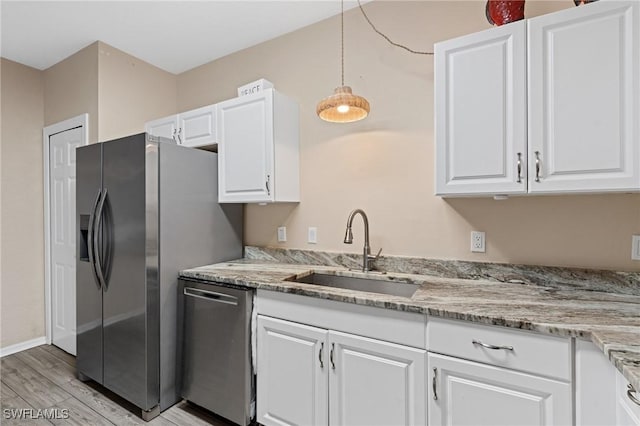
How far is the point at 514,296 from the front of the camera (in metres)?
1.52

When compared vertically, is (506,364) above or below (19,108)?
below

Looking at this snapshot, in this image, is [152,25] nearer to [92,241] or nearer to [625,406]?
[92,241]

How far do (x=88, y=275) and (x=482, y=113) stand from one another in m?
2.68

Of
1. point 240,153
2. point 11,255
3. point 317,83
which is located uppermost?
point 317,83

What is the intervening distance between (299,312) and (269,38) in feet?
7.19

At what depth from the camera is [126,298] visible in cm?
212

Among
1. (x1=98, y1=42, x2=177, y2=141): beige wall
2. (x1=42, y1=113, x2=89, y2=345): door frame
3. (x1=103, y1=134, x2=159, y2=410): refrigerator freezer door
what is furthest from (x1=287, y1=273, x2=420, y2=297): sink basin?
(x1=42, y1=113, x2=89, y2=345): door frame

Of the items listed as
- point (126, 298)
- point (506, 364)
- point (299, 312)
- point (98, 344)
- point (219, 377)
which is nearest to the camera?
point (506, 364)

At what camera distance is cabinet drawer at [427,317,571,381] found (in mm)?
1158

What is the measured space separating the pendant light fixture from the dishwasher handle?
3.90ft

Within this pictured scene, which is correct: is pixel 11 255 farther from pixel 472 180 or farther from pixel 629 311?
pixel 629 311

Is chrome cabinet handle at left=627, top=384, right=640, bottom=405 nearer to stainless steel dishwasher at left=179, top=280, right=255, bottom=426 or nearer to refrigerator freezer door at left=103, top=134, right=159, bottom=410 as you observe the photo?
stainless steel dishwasher at left=179, top=280, right=255, bottom=426

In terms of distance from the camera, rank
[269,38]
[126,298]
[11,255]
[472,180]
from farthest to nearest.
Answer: [11,255] → [269,38] → [126,298] → [472,180]

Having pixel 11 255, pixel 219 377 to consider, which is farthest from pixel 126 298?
pixel 11 255
